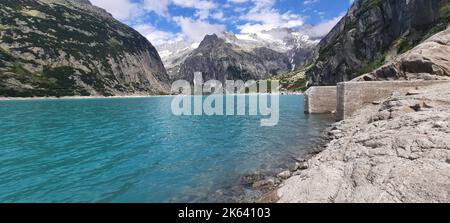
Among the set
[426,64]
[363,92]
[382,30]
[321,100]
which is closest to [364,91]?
[363,92]

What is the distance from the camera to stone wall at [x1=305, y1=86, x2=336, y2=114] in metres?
53.0

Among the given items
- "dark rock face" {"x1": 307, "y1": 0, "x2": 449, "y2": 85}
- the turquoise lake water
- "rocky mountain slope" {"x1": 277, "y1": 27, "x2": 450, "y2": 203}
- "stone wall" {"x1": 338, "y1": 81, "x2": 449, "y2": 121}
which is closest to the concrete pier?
"stone wall" {"x1": 338, "y1": 81, "x2": 449, "y2": 121}

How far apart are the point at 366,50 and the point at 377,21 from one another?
54.6ft

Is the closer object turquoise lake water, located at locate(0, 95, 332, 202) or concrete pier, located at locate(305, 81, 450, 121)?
turquoise lake water, located at locate(0, 95, 332, 202)

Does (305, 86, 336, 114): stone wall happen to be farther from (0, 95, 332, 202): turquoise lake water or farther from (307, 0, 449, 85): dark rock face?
(307, 0, 449, 85): dark rock face

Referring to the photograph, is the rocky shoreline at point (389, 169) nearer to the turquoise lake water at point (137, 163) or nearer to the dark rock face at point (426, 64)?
the turquoise lake water at point (137, 163)

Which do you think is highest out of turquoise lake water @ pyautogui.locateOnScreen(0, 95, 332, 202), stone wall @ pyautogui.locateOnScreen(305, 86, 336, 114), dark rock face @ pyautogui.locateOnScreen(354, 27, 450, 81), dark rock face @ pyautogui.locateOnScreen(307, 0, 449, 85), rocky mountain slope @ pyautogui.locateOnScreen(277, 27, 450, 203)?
dark rock face @ pyautogui.locateOnScreen(307, 0, 449, 85)

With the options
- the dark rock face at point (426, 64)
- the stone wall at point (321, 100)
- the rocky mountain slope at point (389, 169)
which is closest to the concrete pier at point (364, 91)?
the dark rock face at point (426, 64)

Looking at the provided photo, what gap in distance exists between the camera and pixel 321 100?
54469 mm

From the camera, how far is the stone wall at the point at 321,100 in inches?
2087

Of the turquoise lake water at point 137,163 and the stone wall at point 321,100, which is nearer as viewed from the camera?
the turquoise lake water at point 137,163

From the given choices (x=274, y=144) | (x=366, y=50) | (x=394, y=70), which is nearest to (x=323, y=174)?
(x=274, y=144)

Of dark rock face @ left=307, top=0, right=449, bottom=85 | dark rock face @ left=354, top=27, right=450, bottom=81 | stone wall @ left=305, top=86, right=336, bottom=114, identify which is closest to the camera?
dark rock face @ left=354, top=27, right=450, bottom=81
